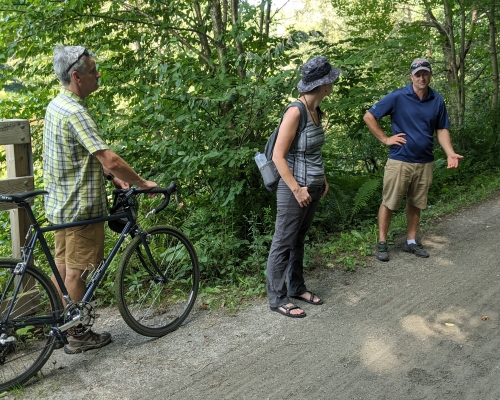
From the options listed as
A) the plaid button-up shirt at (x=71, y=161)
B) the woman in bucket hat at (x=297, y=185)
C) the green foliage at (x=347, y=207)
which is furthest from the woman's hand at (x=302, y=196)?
the green foliage at (x=347, y=207)

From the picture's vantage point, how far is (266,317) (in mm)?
4148

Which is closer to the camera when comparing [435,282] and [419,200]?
[435,282]

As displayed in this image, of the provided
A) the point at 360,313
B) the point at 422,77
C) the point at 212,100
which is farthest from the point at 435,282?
the point at 212,100

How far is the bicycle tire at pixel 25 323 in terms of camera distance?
326 centimetres

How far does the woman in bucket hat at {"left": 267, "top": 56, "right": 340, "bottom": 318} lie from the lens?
3.88 meters

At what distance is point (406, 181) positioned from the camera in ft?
17.1

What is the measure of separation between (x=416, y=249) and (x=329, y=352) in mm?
2297

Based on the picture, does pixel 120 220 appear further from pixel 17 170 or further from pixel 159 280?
pixel 17 170

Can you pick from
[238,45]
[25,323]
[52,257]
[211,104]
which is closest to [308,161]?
[211,104]

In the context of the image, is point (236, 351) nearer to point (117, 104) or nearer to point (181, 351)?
point (181, 351)

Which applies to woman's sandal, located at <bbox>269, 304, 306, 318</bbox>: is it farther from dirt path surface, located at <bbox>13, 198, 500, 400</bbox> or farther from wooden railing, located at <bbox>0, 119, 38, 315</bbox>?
wooden railing, located at <bbox>0, 119, 38, 315</bbox>

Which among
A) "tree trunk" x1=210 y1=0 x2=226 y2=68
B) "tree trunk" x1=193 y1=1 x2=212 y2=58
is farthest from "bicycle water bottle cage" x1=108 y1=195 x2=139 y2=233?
"tree trunk" x1=193 y1=1 x2=212 y2=58

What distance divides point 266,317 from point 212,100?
85.3 inches

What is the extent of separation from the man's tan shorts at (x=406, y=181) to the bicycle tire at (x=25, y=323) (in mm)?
3525
